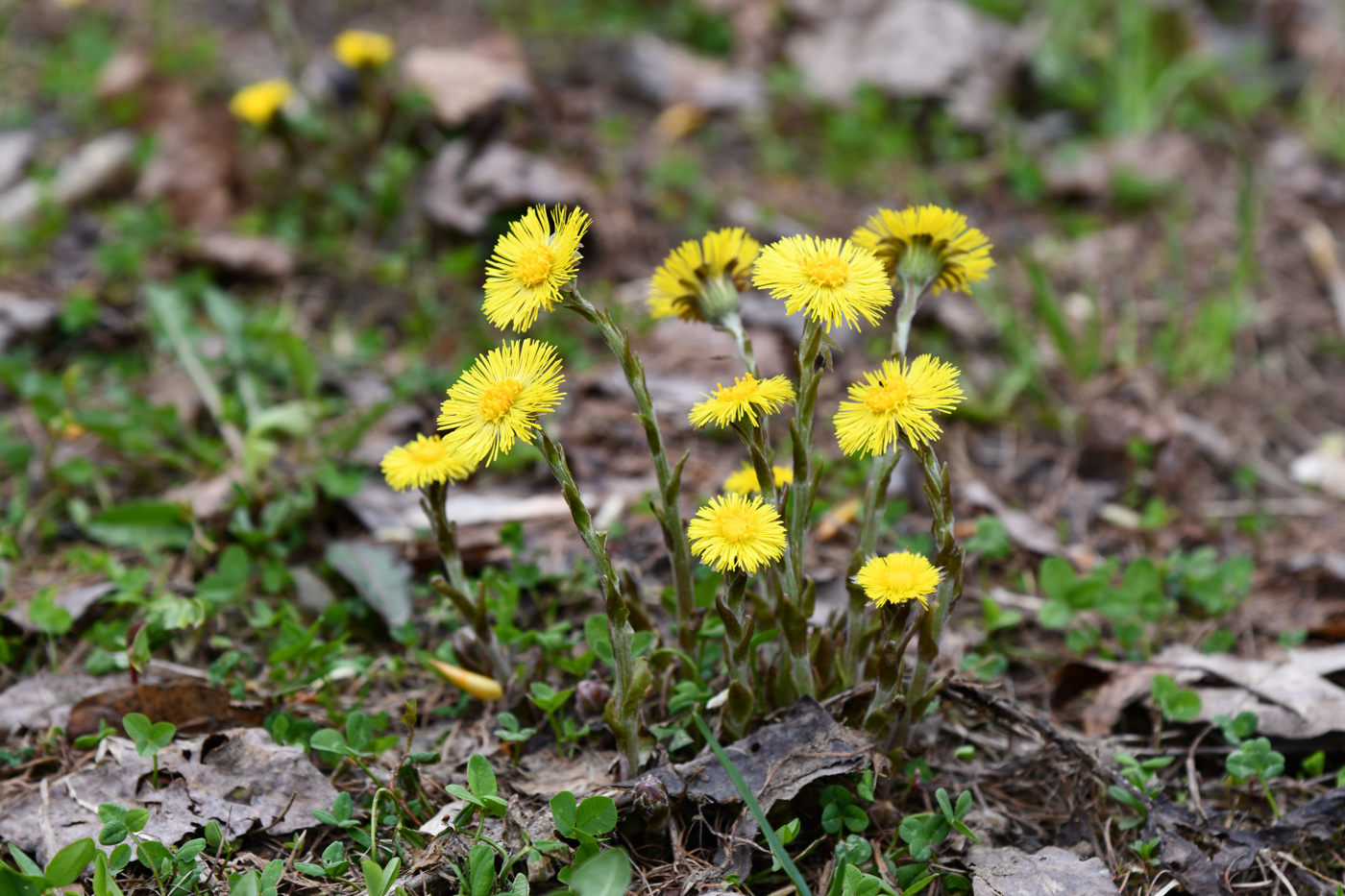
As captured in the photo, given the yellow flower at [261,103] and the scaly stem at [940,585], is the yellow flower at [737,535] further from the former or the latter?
the yellow flower at [261,103]

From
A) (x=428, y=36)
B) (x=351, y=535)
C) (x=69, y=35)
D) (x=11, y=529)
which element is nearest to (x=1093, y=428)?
(x=351, y=535)

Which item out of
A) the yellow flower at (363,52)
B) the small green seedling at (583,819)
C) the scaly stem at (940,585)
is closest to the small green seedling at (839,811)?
the scaly stem at (940,585)

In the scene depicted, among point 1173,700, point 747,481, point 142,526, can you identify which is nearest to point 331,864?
point 747,481

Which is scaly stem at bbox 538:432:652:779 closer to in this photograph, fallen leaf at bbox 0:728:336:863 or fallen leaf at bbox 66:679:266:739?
fallen leaf at bbox 0:728:336:863

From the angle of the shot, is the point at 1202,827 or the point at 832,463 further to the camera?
the point at 832,463

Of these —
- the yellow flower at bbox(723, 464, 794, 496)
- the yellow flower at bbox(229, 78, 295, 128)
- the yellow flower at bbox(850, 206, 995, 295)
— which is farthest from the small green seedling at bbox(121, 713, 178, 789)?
the yellow flower at bbox(229, 78, 295, 128)

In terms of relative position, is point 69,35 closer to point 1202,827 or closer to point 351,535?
point 351,535
